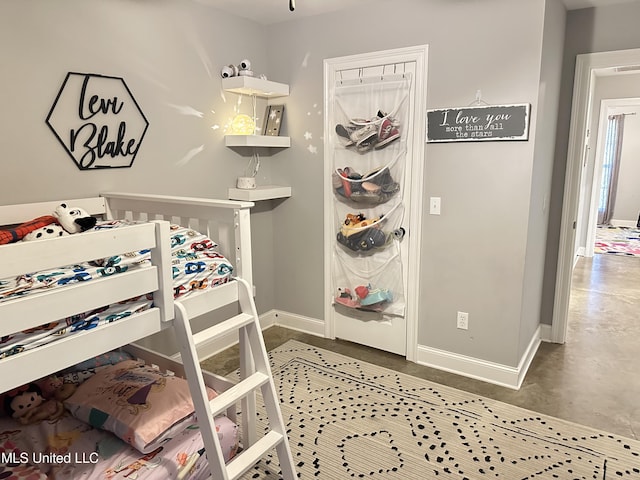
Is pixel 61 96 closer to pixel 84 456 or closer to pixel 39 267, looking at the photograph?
pixel 39 267

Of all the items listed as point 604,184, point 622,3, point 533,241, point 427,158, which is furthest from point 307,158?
point 604,184

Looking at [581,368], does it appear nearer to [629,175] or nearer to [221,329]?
[221,329]

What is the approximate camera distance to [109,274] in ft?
4.91

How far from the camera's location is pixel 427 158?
2918mm

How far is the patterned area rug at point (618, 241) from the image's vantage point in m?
6.56

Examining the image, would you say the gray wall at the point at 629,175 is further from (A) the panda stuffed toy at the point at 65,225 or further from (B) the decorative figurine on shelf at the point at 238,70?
(A) the panda stuffed toy at the point at 65,225

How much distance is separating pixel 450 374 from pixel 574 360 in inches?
37.1

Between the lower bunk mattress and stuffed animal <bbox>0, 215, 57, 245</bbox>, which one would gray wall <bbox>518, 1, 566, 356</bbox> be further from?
stuffed animal <bbox>0, 215, 57, 245</bbox>

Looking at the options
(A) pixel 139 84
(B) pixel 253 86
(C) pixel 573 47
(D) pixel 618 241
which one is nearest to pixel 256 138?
(B) pixel 253 86

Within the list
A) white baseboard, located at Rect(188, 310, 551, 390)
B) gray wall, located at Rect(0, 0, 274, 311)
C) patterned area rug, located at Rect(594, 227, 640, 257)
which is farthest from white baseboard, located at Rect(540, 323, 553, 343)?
patterned area rug, located at Rect(594, 227, 640, 257)

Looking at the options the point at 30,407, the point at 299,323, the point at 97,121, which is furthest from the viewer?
the point at 299,323

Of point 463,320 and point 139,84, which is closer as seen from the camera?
point 139,84

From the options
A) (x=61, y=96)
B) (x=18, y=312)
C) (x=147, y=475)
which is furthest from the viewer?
(x=61, y=96)

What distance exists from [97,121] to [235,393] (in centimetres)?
164
